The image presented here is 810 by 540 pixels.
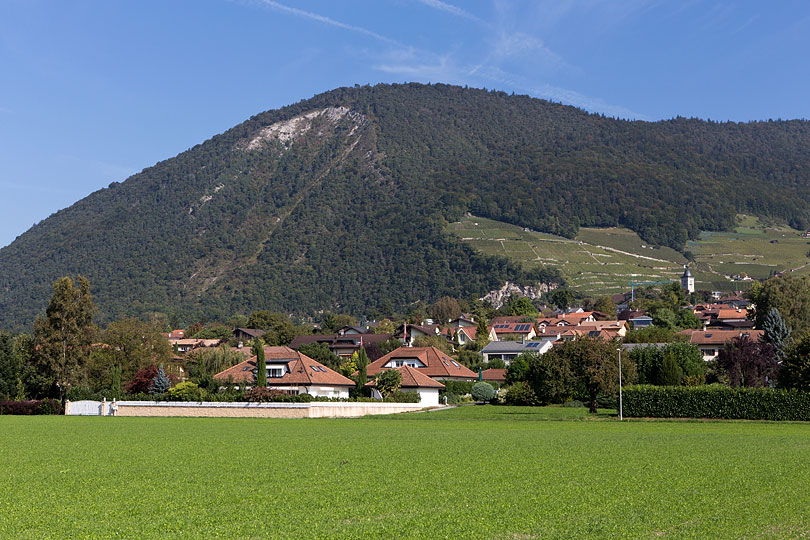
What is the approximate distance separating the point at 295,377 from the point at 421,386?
12.5 metres

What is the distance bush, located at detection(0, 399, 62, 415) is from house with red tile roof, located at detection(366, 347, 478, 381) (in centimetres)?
3696

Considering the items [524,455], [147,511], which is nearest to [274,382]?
[524,455]

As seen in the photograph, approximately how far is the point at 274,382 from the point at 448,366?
2551 cm

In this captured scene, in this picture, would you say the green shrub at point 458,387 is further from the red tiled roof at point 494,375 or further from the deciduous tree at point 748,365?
the deciduous tree at point 748,365

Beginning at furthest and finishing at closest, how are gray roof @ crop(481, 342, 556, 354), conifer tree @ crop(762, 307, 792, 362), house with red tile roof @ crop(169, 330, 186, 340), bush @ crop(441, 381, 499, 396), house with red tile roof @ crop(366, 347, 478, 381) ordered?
1. house with red tile roof @ crop(169, 330, 186, 340)
2. gray roof @ crop(481, 342, 556, 354)
3. house with red tile roof @ crop(366, 347, 478, 381)
4. conifer tree @ crop(762, 307, 792, 362)
5. bush @ crop(441, 381, 499, 396)

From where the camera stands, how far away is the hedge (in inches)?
2392

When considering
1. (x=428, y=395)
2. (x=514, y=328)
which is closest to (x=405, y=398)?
(x=428, y=395)

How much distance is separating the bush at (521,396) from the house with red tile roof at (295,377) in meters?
15.8

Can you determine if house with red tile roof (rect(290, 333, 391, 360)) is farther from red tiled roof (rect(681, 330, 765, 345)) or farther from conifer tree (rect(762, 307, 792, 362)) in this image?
conifer tree (rect(762, 307, 792, 362))

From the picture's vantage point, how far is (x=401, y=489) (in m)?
20.3

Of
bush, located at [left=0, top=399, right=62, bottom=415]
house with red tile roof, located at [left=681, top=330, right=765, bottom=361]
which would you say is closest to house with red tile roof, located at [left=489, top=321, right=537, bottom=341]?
house with red tile roof, located at [left=681, top=330, right=765, bottom=361]

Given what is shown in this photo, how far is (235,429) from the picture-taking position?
1886 inches

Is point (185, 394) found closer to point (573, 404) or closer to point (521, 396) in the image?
point (521, 396)

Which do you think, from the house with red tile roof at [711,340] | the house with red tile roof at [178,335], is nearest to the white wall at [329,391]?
the house with red tile roof at [711,340]
